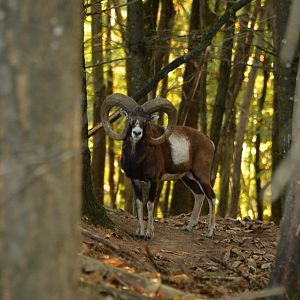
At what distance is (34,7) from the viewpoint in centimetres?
414

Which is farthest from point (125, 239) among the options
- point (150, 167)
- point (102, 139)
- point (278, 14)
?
point (102, 139)

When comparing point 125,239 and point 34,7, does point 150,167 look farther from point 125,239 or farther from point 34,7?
point 34,7

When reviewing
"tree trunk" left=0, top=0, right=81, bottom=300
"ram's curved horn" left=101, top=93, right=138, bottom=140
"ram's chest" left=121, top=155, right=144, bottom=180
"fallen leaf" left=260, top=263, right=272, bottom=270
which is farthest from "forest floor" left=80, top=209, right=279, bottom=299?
"ram's curved horn" left=101, top=93, right=138, bottom=140

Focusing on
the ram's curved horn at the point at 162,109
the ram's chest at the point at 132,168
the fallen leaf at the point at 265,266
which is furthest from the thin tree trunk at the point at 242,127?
the fallen leaf at the point at 265,266

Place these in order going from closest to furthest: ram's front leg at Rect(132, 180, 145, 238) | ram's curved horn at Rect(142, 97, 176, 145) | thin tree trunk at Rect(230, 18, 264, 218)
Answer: ram's front leg at Rect(132, 180, 145, 238)
ram's curved horn at Rect(142, 97, 176, 145)
thin tree trunk at Rect(230, 18, 264, 218)

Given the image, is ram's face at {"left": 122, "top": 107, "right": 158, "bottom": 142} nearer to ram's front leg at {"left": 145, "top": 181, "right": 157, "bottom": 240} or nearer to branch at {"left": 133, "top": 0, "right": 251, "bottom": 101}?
branch at {"left": 133, "top": 0, "right": 251, "bottom": 101}

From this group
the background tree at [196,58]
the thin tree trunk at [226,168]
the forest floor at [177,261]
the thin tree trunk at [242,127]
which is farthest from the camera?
the thin tree trunk at [226,168]

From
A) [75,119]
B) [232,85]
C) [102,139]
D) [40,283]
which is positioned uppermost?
[75,119]

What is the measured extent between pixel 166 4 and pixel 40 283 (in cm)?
1562

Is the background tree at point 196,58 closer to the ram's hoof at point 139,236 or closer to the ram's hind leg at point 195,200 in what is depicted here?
the ram's hind leg at point 195,200

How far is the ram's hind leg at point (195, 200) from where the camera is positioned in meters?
13.6

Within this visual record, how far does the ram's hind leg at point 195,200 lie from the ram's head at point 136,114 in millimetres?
1773

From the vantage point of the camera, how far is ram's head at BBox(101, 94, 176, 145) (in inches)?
473

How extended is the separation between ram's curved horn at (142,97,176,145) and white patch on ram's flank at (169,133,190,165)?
2.51ft
